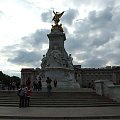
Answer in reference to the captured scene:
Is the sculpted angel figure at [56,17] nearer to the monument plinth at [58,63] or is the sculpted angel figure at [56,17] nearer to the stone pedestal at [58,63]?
the monument plinth at [58,63]

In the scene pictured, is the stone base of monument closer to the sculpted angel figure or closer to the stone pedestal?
the stone pedestal

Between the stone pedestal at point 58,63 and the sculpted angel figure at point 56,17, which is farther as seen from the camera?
the sculpted angel figure at point 56,17

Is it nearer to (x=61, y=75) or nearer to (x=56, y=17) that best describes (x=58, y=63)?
(x=61, y=75)

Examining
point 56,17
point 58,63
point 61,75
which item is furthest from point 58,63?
point 56,17

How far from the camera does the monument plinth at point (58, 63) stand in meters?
40.7

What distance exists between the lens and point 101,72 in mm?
144125

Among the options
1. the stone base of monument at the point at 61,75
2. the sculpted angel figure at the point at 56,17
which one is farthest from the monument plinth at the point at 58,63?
the sculpted angel figure at the point at 56,17

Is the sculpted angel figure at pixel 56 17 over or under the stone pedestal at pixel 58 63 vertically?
over

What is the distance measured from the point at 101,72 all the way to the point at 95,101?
408 feet

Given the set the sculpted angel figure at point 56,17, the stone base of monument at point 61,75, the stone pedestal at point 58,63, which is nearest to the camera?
the stone base of monument at point 61,75

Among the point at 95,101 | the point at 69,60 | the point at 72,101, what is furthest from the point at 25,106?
the point at 69,60

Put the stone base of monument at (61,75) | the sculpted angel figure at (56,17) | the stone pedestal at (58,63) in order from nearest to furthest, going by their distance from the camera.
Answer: the stone base of monument at (61,75)
the stone pedestal at (58,63)
the sculpted angel figure at (56,17)

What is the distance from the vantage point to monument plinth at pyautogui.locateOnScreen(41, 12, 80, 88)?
40.7 m

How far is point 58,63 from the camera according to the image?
136 feet
